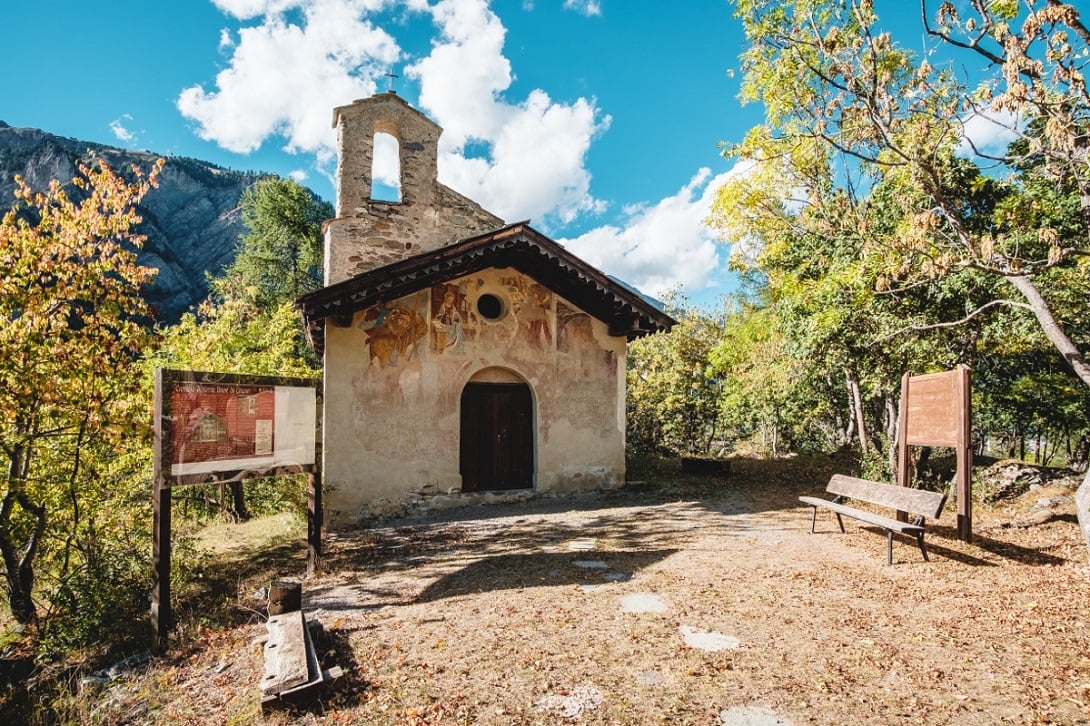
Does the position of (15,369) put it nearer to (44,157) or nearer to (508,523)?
(508,523)

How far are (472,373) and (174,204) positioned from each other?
71.5 m

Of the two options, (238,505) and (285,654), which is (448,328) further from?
(238,505)

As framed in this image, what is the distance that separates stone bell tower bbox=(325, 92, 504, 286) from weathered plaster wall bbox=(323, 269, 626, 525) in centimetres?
330

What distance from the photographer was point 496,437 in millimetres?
9742

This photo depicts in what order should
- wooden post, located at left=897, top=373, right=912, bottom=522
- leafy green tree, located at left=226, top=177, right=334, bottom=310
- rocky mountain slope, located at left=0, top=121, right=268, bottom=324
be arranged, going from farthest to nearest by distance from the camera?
rocky mountain slope, located at left=0, top=121, right=268, bottom=324
leafy green tree, located at left=226, top=177, right=334, bottom=310
wooden post, located at left=897, top=373, right=912, bottom=522

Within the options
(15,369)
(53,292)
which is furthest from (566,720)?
(53,292)

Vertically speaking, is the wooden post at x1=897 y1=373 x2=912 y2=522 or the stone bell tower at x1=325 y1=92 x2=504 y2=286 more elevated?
the stone bell tower at x1=325 y1=92 x2=504 y2=286

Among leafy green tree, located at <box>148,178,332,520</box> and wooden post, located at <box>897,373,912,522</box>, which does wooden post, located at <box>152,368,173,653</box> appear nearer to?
wooden post, located at <box>897,373,912,522</box>

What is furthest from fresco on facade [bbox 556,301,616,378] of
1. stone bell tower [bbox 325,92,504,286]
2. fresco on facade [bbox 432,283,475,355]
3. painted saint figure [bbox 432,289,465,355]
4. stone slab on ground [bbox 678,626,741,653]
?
stone slab on ground [bbox 678,626,741,653]

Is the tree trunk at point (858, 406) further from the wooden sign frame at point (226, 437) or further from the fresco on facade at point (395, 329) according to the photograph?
the wooden sign frame at point (226, 437)

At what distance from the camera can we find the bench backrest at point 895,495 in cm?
540

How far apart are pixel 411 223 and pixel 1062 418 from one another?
1804 cm

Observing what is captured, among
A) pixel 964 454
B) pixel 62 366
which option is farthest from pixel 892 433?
pixel 62 366

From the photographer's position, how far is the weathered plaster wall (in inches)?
332
